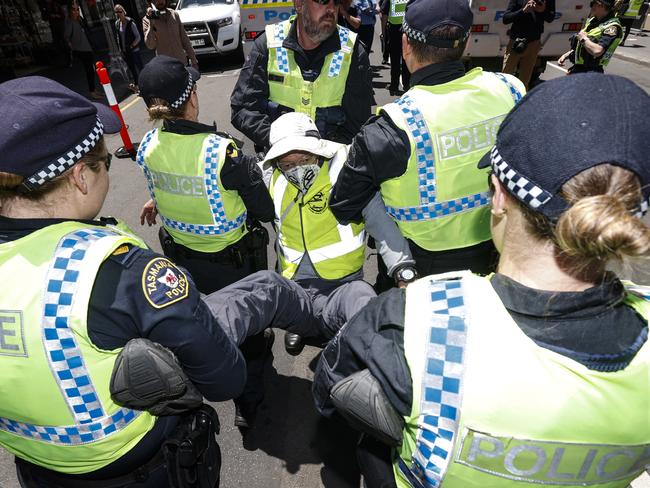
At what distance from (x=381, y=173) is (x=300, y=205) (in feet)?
2.10

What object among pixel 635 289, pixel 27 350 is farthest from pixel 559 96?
pixel 27 350

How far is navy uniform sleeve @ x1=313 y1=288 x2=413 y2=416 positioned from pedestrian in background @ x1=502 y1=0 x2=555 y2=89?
7344 millimetres

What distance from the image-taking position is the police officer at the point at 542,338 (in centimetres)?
82

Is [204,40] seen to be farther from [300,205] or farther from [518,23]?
[300,205]

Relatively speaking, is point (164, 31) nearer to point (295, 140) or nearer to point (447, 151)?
point (295, 140)

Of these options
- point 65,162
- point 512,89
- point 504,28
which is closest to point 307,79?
point 512,89

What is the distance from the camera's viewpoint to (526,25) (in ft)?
22.4

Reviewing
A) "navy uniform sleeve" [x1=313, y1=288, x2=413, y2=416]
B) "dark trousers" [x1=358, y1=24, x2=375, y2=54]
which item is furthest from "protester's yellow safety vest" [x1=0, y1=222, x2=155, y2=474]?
"dark trousers" [x1=358, y1=24, x2=375, y2=54]

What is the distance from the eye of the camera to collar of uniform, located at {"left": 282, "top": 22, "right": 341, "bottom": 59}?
123 inches

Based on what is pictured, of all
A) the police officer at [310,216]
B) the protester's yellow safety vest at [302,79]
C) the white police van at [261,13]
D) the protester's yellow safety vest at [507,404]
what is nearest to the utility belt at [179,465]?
the police officer at [310,216]

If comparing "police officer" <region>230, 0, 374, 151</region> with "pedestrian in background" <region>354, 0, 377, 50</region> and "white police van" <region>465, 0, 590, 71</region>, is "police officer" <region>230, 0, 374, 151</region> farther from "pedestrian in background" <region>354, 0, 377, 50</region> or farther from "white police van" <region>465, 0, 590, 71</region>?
"white police van" <region>465, 0, 590, 71</region>

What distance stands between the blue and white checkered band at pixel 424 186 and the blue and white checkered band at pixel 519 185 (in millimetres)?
784

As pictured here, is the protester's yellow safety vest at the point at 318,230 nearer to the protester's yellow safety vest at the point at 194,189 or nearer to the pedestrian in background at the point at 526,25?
the protester's yellow safety vest at the point at 194,189

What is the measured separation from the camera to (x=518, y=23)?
686 cm
